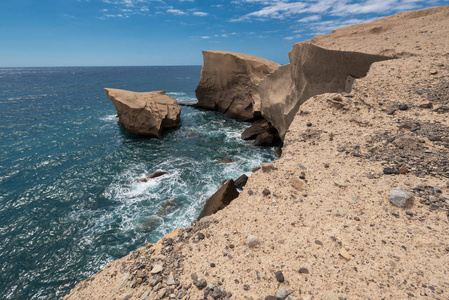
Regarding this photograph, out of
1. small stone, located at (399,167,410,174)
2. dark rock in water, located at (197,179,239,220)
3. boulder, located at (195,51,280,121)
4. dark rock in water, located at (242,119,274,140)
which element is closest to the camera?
small stone, located at (399,167,410,174)

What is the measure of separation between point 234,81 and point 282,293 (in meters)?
24.5

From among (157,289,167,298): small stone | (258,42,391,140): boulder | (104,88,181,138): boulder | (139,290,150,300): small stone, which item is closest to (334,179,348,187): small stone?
(157,289,167,298): small stone

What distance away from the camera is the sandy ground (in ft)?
8.53

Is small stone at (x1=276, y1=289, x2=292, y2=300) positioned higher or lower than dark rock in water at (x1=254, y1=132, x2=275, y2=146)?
higher

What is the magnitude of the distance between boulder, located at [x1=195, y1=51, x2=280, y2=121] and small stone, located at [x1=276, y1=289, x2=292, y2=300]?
20366 mm

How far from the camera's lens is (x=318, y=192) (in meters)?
3.87

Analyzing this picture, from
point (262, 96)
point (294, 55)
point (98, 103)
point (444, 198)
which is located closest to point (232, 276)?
point (444, 198)

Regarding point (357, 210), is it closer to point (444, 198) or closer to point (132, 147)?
point (444, 198)

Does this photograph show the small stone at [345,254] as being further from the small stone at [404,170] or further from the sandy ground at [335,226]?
the small stone at [404,170]

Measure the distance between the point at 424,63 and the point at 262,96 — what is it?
38.8ft

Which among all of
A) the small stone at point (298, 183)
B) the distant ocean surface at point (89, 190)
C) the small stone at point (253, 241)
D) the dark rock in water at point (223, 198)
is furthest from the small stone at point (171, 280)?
the distant ocean surface at point (89, 190)

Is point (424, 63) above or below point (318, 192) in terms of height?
above

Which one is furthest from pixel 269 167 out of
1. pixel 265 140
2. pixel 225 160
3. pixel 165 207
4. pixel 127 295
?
pixel 265 140

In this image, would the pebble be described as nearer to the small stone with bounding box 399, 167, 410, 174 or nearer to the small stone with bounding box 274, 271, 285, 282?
the small stone with bounding box 399, 167, 410, 174
